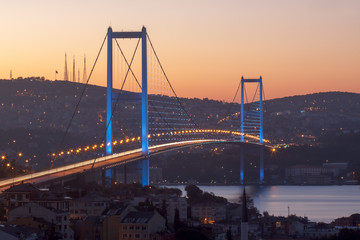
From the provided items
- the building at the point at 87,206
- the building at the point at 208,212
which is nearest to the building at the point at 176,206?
the building at the point at 208,212

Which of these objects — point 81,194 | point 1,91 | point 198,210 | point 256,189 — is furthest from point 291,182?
point 81,194

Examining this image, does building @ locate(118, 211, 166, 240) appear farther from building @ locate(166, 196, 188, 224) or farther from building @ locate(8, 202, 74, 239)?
building @ locate(166, 196, 188, 224)

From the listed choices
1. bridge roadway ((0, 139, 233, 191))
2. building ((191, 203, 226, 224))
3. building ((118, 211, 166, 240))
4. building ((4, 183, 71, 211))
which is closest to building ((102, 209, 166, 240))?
building ((118, 211, 166, 240))

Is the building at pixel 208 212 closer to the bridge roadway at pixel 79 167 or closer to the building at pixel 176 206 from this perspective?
the building at pixel 176 206

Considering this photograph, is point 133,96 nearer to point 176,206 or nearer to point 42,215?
point 176,206

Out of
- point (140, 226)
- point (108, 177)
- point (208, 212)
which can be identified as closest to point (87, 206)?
point (140, 226)

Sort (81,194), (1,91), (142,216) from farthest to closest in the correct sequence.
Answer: (1,91), (81,194), (142,216)

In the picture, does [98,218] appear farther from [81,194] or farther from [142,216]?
[81,194]

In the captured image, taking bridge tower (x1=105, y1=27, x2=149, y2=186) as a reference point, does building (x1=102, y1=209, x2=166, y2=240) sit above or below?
below

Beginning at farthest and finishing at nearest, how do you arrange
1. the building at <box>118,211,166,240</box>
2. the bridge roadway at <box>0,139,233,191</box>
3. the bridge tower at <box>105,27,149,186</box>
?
the bridge tower at <box>105,27,149,186</box> → the bridge roadway at <box>0,139,233,191</box> → the building at <box>118,211,166,240</box>

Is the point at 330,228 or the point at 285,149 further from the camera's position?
the point at 285,149

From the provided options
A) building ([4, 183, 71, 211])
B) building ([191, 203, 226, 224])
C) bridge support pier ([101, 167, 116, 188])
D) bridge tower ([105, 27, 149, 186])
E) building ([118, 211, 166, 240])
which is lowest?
building ([118, 211, 166, 240])
